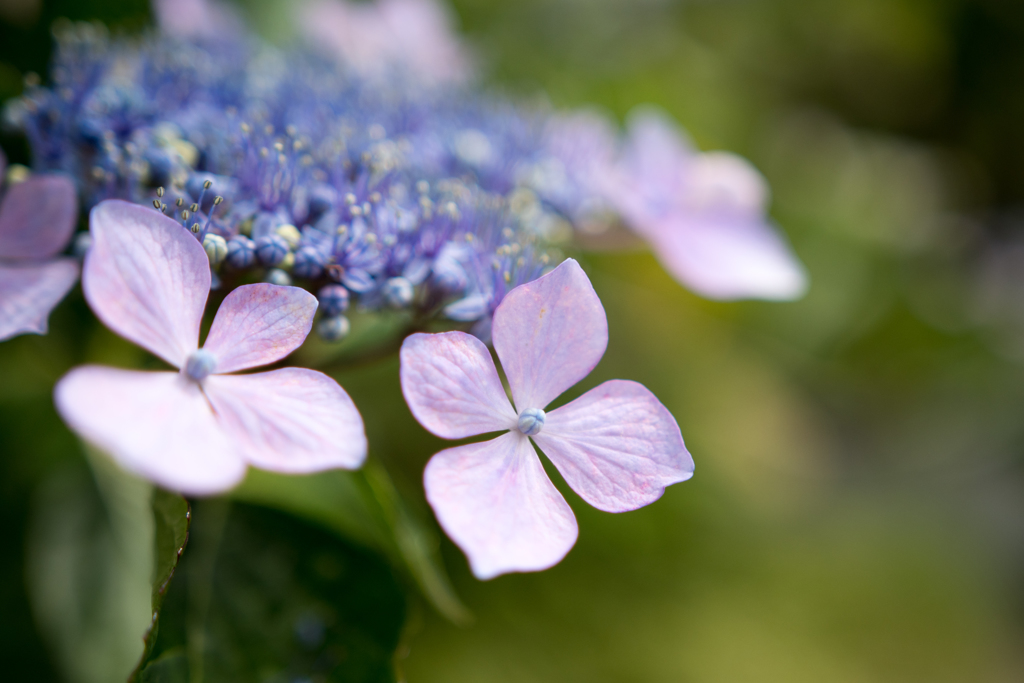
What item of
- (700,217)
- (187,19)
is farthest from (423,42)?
(700,217)

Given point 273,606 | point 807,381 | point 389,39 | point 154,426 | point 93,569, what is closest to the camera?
point 154,426

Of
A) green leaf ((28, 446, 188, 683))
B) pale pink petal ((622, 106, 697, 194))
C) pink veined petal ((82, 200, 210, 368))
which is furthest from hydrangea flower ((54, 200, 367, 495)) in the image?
pale pink petal ((622, 106, 697, 194))

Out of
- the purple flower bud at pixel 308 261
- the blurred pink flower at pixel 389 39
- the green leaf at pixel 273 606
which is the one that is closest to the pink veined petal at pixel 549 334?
the purple flower bud at pixel 308 261

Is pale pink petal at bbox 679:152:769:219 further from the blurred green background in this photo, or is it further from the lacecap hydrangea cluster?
the blurred green background

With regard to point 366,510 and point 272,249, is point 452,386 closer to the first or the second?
point 272,249

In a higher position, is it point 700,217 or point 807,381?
point 700,217

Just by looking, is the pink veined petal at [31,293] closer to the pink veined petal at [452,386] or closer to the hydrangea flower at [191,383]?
the hydrangea flower at [191,383]

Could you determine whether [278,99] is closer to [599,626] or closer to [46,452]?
[46,452]
